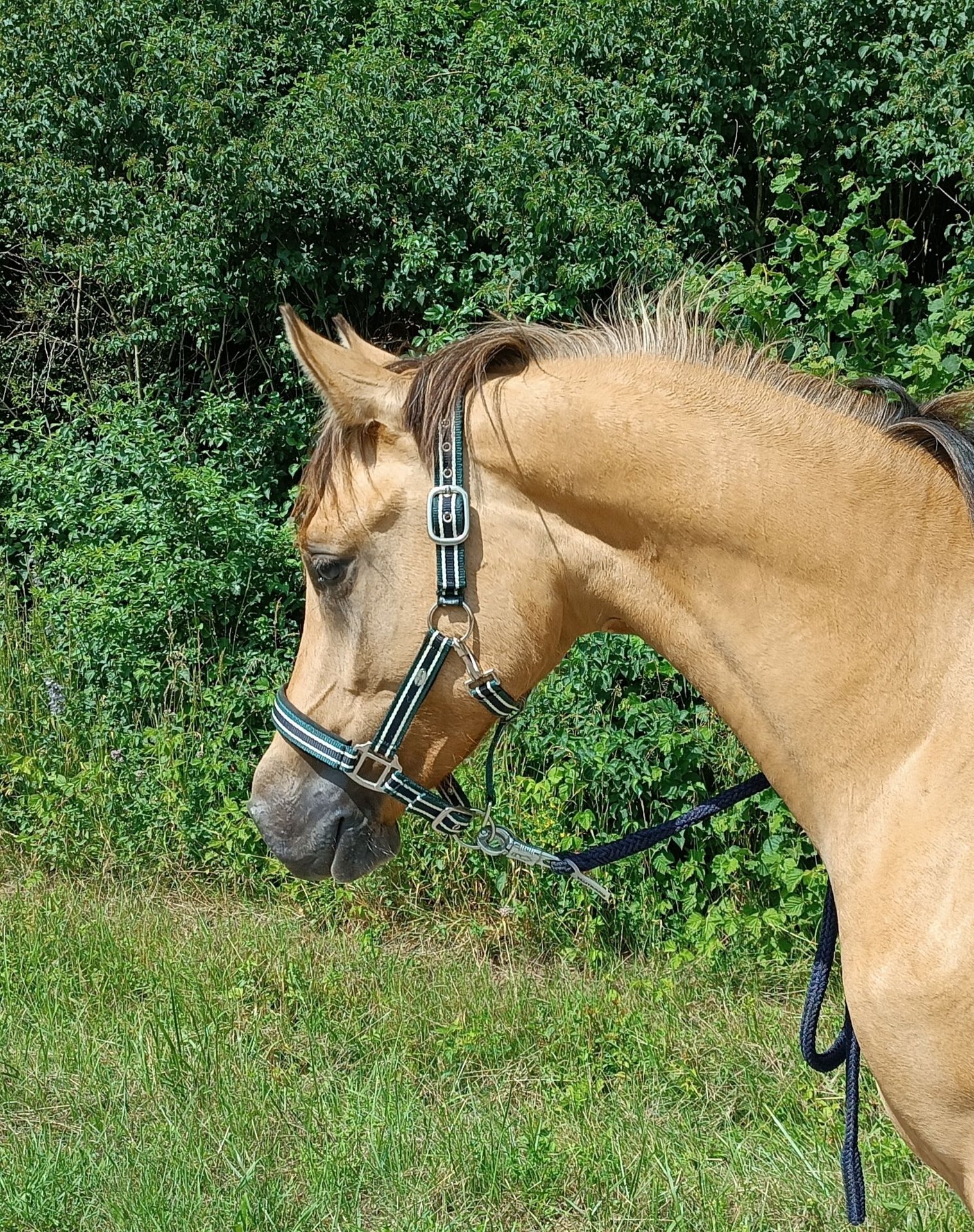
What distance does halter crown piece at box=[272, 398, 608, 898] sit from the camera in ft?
6.57

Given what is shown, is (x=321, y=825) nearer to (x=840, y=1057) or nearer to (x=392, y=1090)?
Answer: (x=840, y=1057)

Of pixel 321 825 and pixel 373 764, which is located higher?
pixel 373 764

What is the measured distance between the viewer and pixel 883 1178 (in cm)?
309

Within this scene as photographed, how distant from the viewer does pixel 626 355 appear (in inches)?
81.3

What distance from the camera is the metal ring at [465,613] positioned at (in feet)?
6.66

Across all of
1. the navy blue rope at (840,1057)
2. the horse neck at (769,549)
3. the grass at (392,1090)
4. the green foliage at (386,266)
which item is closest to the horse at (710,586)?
the horse neck at (769,549)

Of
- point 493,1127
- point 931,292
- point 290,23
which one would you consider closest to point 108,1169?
point 493,1127

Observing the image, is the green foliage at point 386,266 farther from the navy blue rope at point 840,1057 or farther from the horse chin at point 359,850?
the horse chin at point 359,850

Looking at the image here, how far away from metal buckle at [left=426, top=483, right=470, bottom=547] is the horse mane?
2.7 inches

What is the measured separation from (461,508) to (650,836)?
821 mm

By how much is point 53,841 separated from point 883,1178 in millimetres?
3691

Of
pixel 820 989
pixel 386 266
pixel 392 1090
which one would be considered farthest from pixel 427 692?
pixel 386 266

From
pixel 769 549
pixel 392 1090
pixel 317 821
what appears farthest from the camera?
pixel 392 1090

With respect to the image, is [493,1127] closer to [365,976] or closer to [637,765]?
[365,976]
